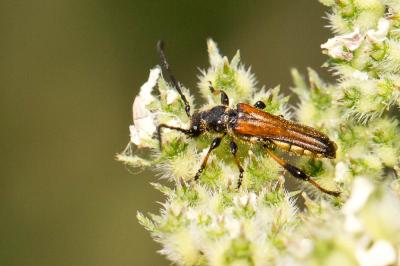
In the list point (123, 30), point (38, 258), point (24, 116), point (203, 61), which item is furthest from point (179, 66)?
point (38, 258)

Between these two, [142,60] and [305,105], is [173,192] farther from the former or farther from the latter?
[142,60]

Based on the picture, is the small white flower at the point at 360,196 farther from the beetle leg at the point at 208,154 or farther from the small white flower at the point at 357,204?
the beetle leg at the point at 208,154

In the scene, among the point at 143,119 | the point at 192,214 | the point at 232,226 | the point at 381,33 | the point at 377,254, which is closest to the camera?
the point at 377,254

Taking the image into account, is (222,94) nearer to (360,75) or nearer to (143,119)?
(143,119)

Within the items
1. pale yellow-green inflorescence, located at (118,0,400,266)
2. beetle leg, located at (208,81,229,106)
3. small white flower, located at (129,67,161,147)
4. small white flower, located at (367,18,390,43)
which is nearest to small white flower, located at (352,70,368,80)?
pale yellow-green inflorescence, located at (118,0,400,266)

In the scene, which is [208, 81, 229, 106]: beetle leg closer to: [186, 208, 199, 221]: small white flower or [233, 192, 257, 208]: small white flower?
[233, 192, 257, 208]: small white flower

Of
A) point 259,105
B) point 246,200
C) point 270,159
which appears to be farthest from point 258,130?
point 246,200
